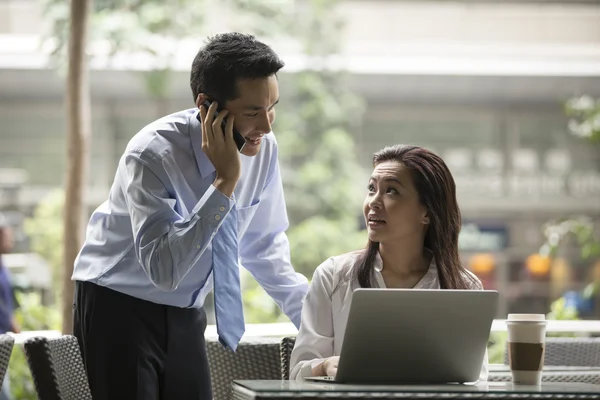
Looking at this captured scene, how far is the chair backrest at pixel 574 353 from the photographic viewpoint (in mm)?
2973

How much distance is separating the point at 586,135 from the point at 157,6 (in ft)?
8.10

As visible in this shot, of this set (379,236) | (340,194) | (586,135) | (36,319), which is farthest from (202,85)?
(340,194)

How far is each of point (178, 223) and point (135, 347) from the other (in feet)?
0.94

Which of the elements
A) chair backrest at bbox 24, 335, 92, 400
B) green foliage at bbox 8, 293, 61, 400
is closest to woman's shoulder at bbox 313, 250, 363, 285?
chair backrest at bbox 24, 335, 92, 400

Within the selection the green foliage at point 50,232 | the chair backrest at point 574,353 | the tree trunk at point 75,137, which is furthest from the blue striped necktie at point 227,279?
the green foliage at point 50,232

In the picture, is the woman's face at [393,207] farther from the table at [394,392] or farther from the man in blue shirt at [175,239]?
the table at [394,392]

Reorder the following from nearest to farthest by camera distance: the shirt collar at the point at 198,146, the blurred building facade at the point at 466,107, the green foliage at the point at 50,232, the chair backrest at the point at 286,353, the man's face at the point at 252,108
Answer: the man's face at the point at 252,108 < the shirt collar at the point at 198,146 < the chair backrest at the point at 286,353 < the green foliage at the point at 50,232 < the blurred building facade at the point at 466,107

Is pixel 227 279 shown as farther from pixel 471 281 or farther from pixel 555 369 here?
pixel 555 369

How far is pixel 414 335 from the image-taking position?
5.15 ft

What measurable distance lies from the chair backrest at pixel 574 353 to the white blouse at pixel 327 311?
3.23ft

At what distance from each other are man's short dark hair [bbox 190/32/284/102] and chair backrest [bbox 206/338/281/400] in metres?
0.65

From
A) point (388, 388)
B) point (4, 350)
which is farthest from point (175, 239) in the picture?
point (388, 388)

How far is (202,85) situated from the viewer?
1957 millimetres

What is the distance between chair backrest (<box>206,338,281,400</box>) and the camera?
89.0 inches
